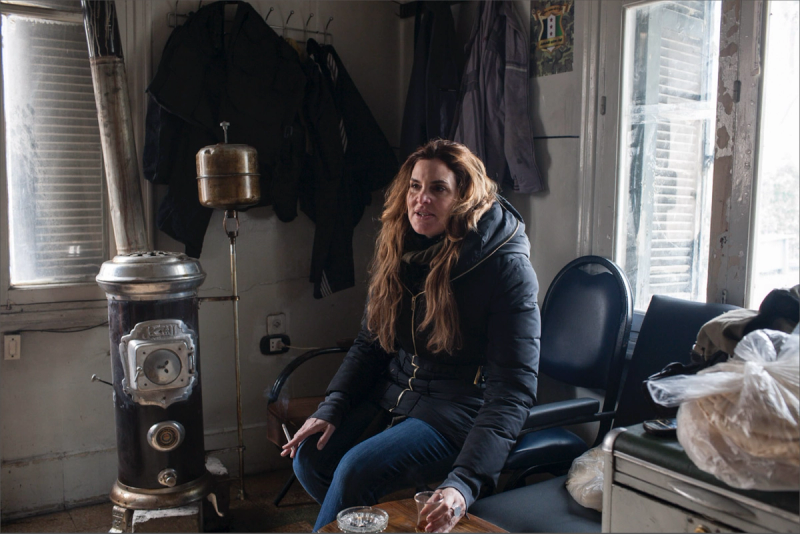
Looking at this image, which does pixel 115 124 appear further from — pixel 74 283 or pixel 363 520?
pixel 363 520

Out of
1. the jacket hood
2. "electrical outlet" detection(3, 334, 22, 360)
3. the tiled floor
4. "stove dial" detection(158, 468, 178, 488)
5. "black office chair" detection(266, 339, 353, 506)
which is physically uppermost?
the jacket hood

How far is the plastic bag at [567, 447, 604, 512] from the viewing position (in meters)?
1.61

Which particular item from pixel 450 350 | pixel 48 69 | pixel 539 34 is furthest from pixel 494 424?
pixel 48 69

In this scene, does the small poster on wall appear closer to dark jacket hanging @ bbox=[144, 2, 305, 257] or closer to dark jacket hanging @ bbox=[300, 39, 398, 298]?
dark jacket hanging @ bbox=[300, 39, 398, 298]

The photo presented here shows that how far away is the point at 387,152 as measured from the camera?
296cm

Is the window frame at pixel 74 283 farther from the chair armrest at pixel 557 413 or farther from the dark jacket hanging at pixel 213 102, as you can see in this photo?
the chair armrest at pixel 557 413

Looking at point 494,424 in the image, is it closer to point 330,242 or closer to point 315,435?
point 315,435

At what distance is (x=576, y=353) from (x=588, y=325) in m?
0.10

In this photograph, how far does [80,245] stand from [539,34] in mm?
1950

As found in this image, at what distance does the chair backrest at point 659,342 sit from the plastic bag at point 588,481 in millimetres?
207

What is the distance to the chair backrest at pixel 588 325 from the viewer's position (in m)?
2.08

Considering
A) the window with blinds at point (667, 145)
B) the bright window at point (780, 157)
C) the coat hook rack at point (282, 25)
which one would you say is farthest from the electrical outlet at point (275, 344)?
the bright window at point (780, 157)

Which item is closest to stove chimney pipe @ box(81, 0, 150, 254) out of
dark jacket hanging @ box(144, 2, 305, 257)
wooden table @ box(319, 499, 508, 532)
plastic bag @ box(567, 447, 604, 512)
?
dark jacket hanging @ box(144, 2, 305, 257)

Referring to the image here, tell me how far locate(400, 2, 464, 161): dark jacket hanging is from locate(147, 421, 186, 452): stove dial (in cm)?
144
